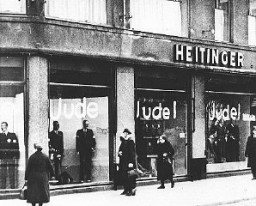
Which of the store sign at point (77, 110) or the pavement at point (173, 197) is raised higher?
the store sign at point (77, 110)

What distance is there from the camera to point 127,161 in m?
17.2

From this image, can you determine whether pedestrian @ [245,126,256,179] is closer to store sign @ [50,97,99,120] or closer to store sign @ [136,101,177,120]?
store sign @ [136,101,177,120]

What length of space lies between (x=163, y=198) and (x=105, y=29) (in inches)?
228

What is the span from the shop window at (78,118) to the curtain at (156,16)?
7.98 ft

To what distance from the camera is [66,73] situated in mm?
17797

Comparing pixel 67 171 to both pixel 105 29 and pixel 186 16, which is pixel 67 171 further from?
pixel 186 16

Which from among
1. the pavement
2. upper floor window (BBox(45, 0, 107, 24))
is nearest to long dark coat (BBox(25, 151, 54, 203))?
the pavement

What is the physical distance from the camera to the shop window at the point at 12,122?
16.8 metres

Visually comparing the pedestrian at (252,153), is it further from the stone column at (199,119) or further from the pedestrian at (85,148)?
the pedestrian at (85,148)

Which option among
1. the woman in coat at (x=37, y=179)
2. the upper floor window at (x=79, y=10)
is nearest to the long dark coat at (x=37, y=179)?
the woman in coat at (x=37, y=179)

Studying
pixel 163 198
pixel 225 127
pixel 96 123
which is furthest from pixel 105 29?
pixel 225 127

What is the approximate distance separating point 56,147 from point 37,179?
13.0ft

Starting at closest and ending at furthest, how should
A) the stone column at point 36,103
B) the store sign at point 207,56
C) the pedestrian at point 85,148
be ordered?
the stone column at point 36,103 < the pedestrian at point 85,148 < the store sign at point 207,56

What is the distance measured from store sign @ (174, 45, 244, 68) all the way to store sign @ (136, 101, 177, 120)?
1730 millimetres
